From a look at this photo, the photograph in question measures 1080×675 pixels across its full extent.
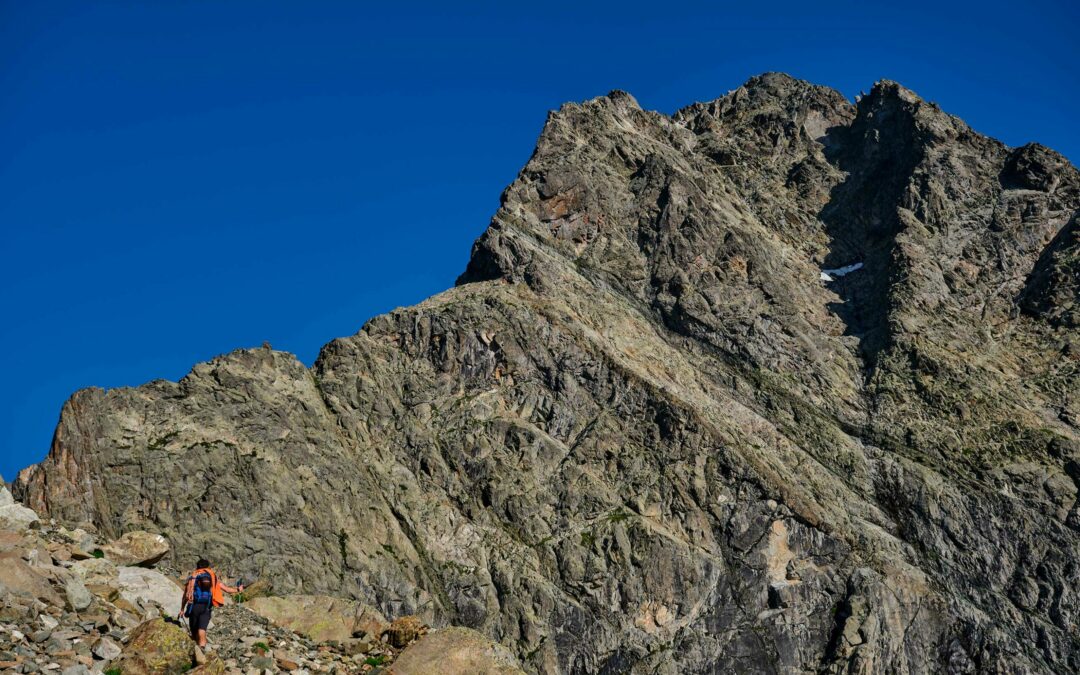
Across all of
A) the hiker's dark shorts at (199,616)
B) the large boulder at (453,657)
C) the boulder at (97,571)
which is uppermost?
the boulder at (97,571)

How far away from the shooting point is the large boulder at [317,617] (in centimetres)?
3612

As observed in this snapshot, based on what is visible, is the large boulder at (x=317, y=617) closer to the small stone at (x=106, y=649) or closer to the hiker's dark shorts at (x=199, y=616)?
the hiker's dark shorts at (x=199, y=616)

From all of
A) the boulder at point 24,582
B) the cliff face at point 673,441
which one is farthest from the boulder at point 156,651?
the cliff face at point 673,441

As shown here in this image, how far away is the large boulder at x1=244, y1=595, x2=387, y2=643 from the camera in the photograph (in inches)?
1422

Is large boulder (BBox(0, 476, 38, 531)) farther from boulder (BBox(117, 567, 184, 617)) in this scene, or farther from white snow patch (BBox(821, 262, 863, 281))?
white snow patch (BBox(821, 262, 863, 281))

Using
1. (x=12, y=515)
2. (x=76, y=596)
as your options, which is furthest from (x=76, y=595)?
(x=12, y=515)

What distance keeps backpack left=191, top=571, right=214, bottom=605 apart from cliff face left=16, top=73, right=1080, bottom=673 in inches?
1191

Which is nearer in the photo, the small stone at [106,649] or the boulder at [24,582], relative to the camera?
the small stone at [106,649]

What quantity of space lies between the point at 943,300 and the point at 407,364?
53594mm

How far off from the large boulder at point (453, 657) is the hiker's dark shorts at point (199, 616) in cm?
670

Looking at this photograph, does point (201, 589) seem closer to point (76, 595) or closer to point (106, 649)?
point (106, 649)

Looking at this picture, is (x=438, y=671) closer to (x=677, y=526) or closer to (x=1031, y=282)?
(x=677, y=526)

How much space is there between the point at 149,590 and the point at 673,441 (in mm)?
45711

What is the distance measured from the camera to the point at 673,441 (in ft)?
235
